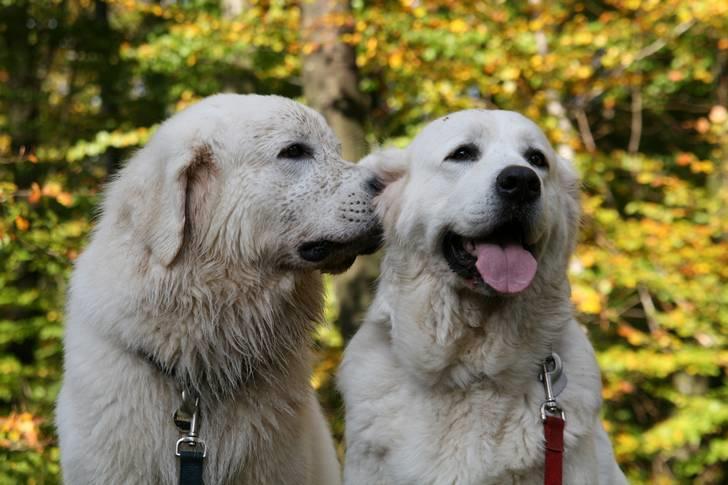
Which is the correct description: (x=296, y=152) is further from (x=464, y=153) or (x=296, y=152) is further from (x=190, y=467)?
(x=190, y=467)

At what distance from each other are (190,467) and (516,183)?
1469mm

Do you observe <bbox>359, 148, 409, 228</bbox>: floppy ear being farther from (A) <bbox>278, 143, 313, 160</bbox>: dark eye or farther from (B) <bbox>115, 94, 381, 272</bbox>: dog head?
(A) <bbox>278, 143, 313, 160</bbox>: dark eye

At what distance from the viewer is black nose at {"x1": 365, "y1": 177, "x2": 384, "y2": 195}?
3143 millimetres

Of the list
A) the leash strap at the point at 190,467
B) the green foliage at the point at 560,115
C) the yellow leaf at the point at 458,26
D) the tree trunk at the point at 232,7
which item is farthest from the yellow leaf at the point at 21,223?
the tree trunk at the point at 232,7

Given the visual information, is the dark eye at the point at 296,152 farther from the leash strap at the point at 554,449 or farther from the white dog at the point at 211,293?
the leash strap at the point at 554,449

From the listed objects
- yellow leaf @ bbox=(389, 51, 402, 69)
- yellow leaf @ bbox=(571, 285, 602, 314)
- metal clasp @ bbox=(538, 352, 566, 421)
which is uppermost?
yellow leaf @ bbox=(389, 51, 402, 69)

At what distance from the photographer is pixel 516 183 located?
274 centimetres

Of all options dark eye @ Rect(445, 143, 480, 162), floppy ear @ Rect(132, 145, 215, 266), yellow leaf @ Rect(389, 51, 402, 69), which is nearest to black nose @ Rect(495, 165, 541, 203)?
dark eye @ Rect(445, 143, 480, 162)

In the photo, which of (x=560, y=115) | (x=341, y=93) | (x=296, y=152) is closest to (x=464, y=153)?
(x=296, y=152)

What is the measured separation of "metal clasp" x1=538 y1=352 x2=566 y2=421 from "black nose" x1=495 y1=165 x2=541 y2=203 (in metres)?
0.58

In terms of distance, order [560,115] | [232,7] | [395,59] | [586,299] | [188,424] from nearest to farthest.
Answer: [188,424]
[586,299]
[395,59]
[560,115]
[232,7]

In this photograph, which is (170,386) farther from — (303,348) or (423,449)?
(423,449)

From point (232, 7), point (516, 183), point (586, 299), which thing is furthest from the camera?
point (232, 7)

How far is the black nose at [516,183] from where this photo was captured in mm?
2740
